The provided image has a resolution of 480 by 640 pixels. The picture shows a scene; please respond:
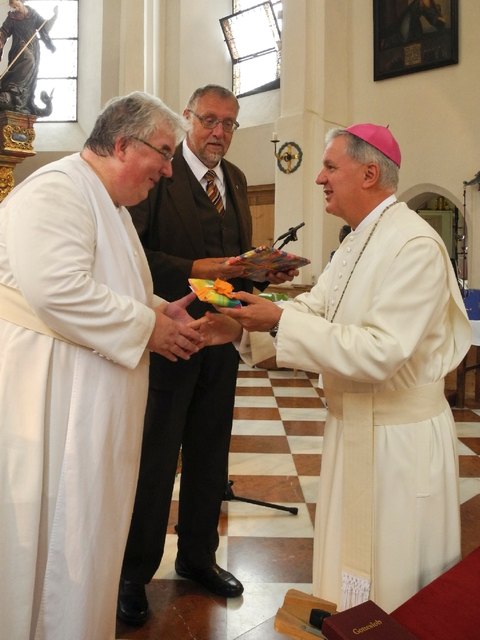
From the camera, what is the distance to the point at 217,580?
2793 millimetres

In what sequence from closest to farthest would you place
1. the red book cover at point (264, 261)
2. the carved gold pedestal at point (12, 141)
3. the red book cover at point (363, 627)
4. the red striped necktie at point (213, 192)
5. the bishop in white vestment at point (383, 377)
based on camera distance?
the red book cover at point (363, 627)
the bishop in white vestment at point (383, 377)
the red book cover at point (264, 261)
the red striped necktie at point (213, 192)
the carved gold pedestal at point (12, 141)

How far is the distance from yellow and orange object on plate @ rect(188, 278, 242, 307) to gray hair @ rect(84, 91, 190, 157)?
0.47 meters

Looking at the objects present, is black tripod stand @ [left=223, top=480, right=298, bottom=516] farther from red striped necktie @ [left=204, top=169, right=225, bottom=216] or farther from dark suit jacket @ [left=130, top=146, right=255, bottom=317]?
red striped necktie @ [left=204, top=169, right=225, bottom=216]

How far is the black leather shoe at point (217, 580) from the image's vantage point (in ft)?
9.04

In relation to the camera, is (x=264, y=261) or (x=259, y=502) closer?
(x=264, y=261)

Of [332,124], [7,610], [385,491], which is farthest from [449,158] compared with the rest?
[7,610]

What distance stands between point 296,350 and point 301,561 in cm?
157

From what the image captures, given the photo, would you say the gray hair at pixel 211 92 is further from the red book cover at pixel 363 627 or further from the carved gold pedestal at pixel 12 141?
the carved gold pedestal at pixel 12 141

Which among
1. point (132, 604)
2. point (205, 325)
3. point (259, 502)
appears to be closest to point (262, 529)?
point (259, 502)

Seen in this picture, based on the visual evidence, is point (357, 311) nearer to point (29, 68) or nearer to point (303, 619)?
point (303, 619)

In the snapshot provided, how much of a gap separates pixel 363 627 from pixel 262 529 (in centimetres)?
213

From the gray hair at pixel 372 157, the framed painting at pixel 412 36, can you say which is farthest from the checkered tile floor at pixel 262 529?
the framed painting at pixel 412 36

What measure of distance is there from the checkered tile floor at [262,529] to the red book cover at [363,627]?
775mm

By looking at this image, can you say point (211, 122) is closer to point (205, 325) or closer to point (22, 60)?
point (205, 325)
